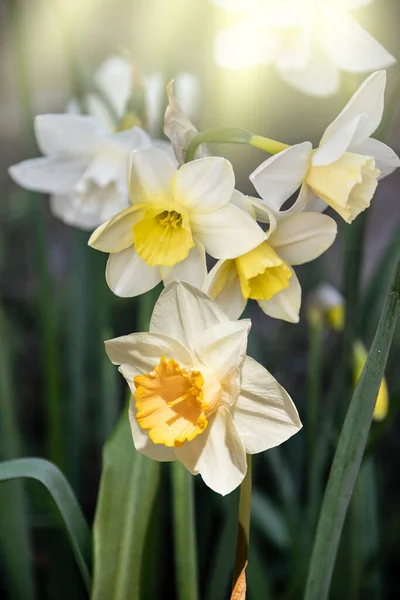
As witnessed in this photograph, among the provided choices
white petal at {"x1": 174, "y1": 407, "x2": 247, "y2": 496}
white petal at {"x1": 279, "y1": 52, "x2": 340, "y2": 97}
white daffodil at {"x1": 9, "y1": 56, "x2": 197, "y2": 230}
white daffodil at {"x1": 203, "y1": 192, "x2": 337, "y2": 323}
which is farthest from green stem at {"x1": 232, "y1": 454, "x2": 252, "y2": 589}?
white petal at {"x1": 279, "y1": 52, "x2": 340, "y2": 97}

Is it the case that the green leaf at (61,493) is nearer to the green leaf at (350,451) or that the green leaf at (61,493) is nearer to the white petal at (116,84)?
the green leaf at (350,451)

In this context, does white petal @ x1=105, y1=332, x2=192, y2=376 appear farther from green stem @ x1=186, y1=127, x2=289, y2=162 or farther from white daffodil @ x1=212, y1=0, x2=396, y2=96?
white daffodil @ x1=212, y1=0, x2=396, y2=96

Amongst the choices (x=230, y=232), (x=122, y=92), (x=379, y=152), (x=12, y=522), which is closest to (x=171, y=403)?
(x=230, y=232)

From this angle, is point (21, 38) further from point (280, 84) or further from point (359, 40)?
point (280, 84)

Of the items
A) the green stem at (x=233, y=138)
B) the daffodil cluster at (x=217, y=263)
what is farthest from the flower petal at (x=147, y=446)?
the green stem at (x=233, y=138)

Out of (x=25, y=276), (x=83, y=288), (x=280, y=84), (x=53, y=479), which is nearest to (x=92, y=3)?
(x=280, y=84)
